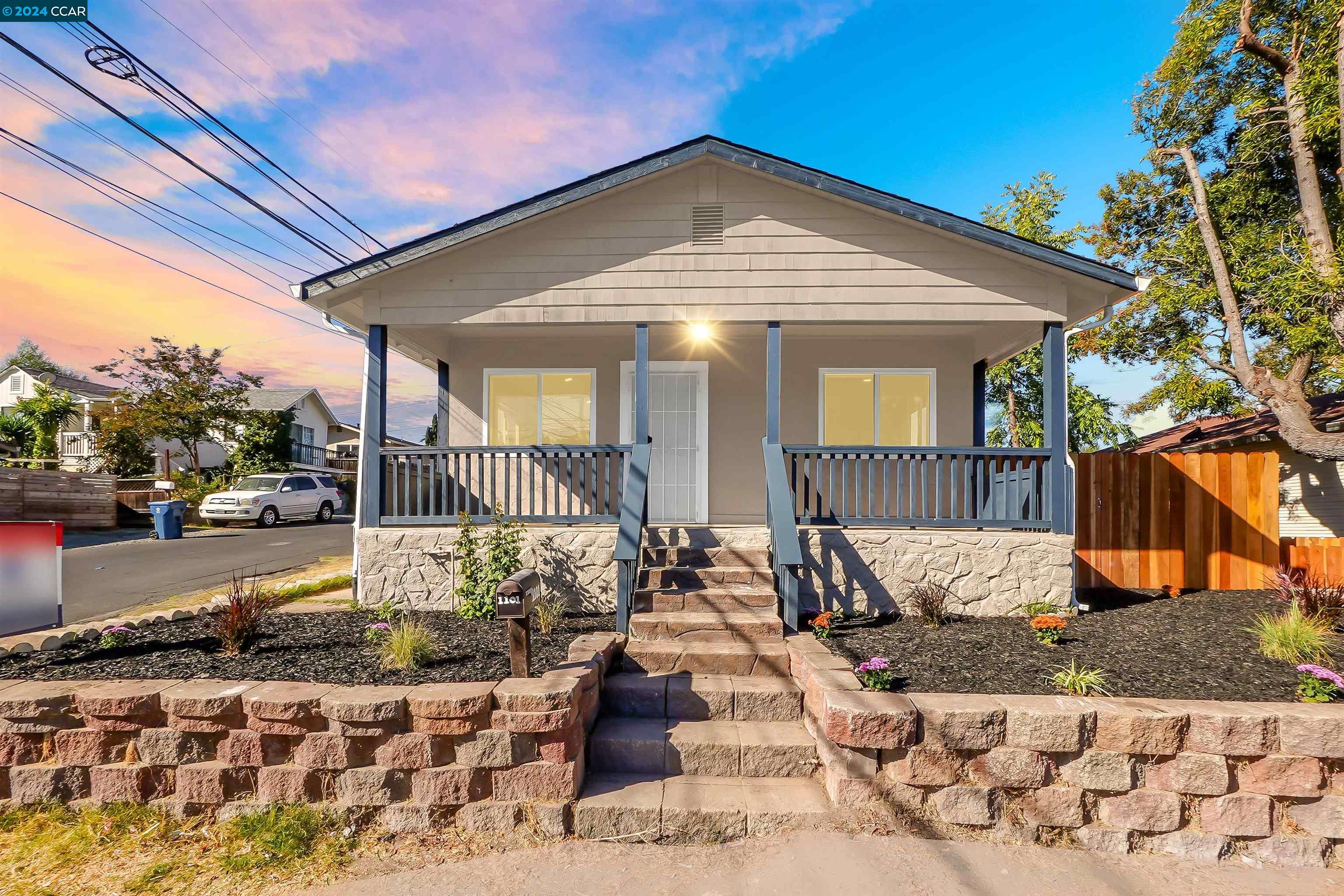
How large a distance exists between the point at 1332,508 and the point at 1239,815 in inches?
439

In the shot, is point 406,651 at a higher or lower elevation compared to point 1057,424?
lower

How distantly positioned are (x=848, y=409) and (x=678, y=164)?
369cm

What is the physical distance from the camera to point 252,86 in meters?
8.62

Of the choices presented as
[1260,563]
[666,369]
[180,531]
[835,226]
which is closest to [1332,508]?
[1260,563]

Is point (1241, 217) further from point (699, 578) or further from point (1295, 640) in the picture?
point (699, 578)

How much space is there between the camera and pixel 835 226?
604 cm

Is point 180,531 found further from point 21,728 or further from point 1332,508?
point 1332,508

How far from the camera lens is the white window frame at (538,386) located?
7.72m

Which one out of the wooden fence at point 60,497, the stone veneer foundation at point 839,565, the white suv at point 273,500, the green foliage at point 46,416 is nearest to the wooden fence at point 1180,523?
the stone veneer foundation at point 839,565

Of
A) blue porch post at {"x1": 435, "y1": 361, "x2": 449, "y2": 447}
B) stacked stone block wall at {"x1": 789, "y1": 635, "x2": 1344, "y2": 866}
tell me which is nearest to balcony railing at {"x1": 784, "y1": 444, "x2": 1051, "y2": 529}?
stacked stone block wall at {"x1": 789, "y1": 635, "x2": 1344, "y2": 866}

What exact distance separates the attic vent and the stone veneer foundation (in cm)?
304

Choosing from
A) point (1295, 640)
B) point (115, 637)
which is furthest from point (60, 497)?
point (1295, 640)

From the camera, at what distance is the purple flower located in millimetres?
3223

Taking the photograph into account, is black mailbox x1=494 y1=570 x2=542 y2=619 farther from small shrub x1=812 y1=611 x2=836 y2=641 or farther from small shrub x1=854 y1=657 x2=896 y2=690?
small shrub x1=812 y1=611 x2=836 y2=641
